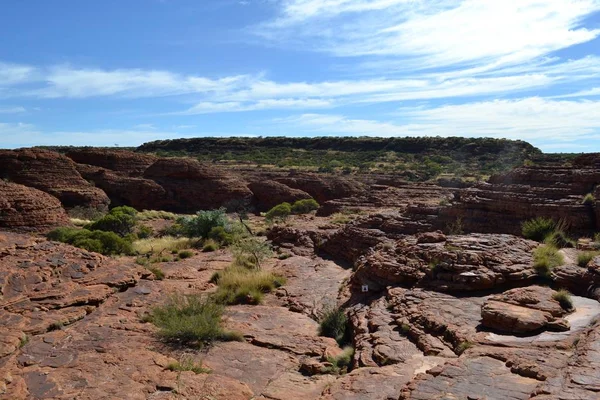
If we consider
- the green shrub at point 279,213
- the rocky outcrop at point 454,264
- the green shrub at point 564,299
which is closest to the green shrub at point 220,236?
the green shrub at point 279,213

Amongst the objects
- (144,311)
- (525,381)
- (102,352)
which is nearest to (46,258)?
(144,311)

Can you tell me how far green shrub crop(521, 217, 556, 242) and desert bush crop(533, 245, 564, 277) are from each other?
3719 millimetres

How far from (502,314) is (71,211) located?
29.3m

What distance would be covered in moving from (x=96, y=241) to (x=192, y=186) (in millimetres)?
22243

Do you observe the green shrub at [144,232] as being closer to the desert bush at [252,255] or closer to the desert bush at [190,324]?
the desert bush at [252,255]

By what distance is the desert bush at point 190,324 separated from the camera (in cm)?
898

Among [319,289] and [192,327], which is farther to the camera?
[319,289]

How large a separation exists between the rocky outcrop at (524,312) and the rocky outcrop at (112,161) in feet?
121

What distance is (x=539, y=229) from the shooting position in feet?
47.7

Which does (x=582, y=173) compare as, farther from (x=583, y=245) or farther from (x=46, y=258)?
(x=46, y=258)

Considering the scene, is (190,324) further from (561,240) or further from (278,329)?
(561,240)

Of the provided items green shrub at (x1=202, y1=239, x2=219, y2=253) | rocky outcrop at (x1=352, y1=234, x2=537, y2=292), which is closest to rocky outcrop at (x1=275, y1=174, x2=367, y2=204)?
green shrub at (x1=202, y1=239, x2=219, y2=253)

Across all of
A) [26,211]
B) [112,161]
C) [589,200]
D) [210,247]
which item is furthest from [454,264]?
[112,161]

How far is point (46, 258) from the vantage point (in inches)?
461
